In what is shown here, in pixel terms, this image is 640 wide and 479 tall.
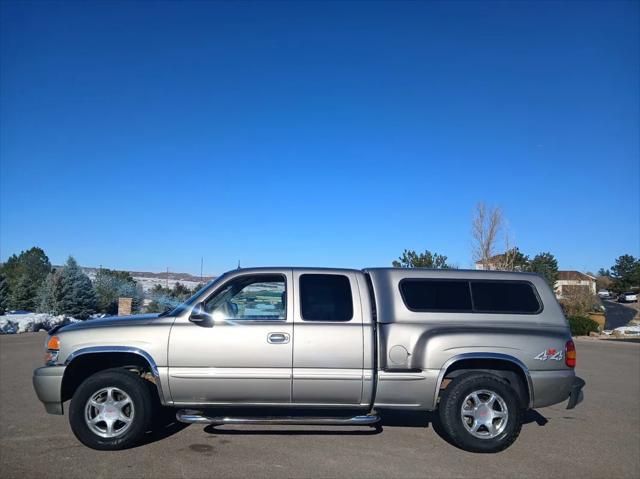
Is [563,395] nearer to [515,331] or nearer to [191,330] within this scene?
[515,331]

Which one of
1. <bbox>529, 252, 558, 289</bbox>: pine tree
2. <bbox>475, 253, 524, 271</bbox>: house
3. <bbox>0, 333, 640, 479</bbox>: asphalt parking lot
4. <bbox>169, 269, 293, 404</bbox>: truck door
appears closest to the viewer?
<bbox>0, 333, 640, 479</bbox>: asphalt parking lot

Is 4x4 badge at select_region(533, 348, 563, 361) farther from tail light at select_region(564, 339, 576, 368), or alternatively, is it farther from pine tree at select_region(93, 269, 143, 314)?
pine tree at select_region(93, 269, 143, 314)

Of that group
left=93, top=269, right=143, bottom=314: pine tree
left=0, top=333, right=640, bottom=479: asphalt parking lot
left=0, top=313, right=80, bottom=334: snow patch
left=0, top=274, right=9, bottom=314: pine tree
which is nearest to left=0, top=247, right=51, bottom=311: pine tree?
left=0, top=274, right=9, bottom=314: pine tree

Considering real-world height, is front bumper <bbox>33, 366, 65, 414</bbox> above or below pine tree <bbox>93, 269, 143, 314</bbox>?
below

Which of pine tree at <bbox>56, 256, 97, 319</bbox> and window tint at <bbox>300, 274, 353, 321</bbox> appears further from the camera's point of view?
pine tree at <bbox>56, 256, 97, 319</bbox>

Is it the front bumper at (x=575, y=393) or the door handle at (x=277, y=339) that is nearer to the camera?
the door handle at (x=277, y=339)

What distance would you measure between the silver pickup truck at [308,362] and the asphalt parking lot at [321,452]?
313 mm

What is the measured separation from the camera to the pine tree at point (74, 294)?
77.5ft

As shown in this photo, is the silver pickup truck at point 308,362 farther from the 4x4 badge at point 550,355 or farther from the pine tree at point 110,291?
the pine tree at point 110,291

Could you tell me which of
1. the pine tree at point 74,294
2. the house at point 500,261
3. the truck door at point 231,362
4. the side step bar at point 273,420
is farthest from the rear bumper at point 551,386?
the house at point 500,261

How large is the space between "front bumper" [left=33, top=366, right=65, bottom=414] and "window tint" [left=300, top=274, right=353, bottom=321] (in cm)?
261

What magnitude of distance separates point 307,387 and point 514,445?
2.49 meters

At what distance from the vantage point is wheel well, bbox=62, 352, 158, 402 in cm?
557

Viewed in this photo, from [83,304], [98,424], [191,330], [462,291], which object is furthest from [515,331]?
[83,304]
